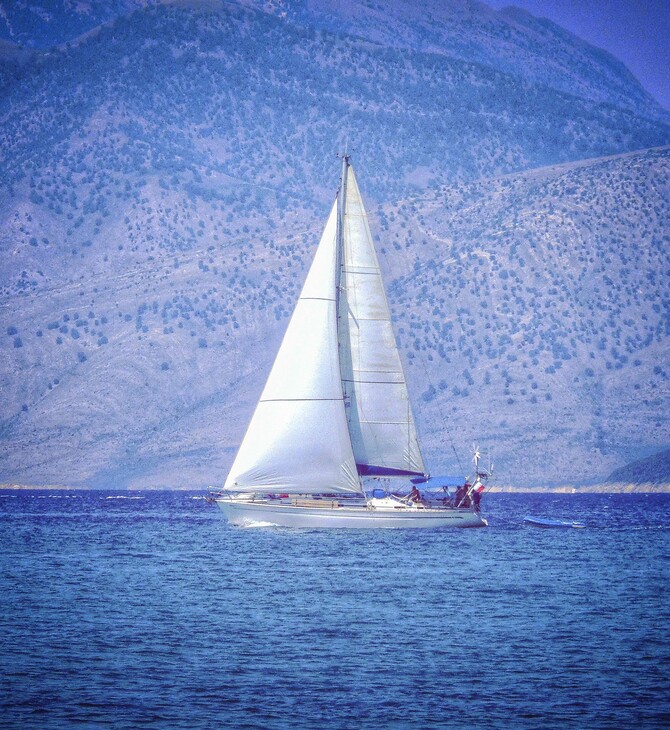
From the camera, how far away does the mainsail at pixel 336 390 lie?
2103 inches

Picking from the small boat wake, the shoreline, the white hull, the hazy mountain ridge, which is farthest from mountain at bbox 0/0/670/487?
the white hull

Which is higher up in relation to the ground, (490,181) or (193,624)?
(490,181)

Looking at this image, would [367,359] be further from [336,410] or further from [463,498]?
[463,498]

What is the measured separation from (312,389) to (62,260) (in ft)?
459

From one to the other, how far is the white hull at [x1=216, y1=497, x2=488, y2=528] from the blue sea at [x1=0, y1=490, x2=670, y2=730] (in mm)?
754

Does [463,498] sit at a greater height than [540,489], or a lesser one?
greater

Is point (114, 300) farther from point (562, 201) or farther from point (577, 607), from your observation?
point (577, 607)

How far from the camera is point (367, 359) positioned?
2163 inches

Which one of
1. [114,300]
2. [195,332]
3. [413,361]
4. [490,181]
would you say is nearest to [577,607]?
[413,361]

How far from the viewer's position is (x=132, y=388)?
13788cm

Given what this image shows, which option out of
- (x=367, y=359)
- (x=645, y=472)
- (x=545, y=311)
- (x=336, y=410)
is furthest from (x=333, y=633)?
(x=545, y=311)

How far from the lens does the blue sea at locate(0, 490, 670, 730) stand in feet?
80.5

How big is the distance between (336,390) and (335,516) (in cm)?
483

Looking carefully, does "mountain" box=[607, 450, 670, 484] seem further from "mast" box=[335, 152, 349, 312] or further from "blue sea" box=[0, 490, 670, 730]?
"mast" box=[335, 152, 349, 312]
